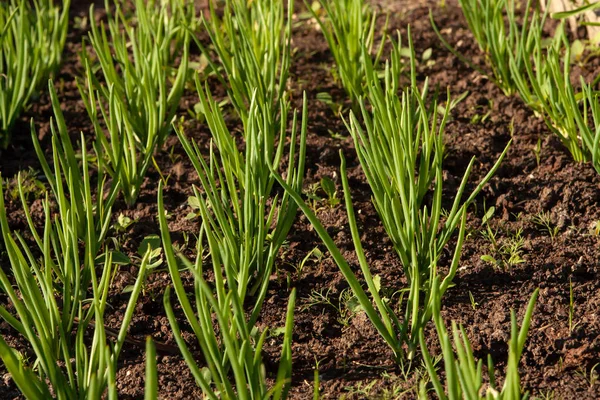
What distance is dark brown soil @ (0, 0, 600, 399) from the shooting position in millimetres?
1812

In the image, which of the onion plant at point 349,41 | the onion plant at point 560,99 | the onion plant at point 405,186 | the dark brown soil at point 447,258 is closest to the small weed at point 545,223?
the dark brown soil at point 447,258

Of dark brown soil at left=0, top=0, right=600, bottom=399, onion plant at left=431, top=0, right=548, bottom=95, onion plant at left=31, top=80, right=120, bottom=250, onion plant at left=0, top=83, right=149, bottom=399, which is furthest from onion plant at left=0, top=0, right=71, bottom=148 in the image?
onion plant at left=431, top=0, right=548, bottom=95

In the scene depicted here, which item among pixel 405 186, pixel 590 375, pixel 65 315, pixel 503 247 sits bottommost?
pixel 590 375

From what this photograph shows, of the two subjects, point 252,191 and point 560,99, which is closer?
point 252,191

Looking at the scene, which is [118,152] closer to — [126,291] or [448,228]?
[126,291]

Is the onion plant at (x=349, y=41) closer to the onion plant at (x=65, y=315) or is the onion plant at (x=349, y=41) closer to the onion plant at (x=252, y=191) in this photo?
the onion plant at (x=252, y=191)

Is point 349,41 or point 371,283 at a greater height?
point 349,41

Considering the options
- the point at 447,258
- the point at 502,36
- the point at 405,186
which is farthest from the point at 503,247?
the point at 502,36

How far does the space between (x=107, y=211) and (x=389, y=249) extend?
2.42 ft

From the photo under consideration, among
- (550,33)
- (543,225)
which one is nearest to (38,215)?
(543,225)

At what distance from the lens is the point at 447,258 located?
7.06ft

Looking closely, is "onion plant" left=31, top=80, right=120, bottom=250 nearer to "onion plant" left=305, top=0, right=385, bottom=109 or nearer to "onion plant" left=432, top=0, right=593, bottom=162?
"onion plant" left=305, top=0, right=385, bottom=109

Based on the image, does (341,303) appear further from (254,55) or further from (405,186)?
(254,55)

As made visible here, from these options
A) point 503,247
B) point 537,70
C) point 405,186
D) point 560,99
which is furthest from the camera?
point 537,70
